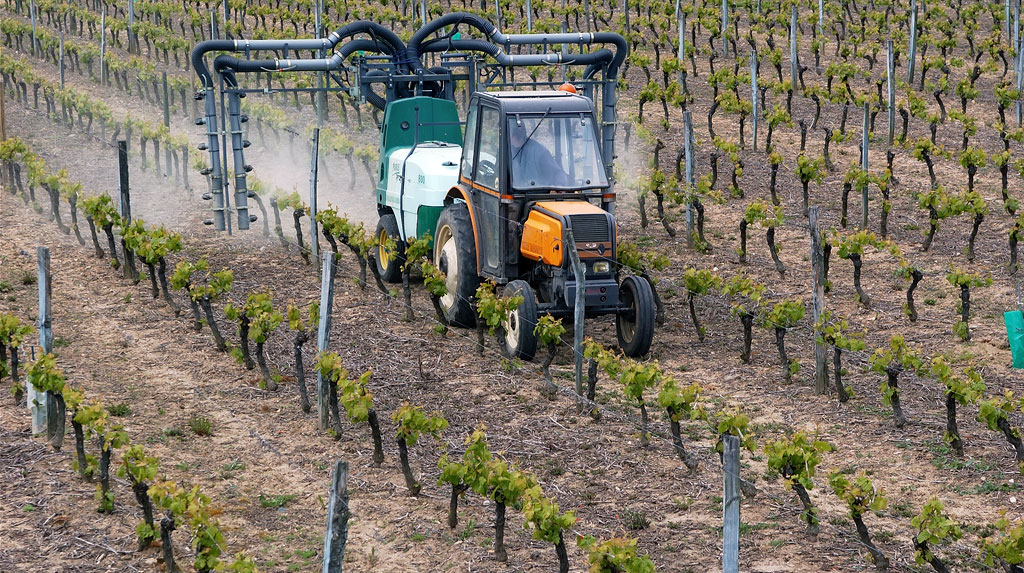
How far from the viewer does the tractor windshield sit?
1136 cm

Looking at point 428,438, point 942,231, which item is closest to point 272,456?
point 428,438

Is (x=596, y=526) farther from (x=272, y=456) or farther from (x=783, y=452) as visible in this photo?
(x=272, y=456)

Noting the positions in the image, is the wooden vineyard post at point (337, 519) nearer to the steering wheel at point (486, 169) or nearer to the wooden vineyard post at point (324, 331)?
the wooden vineyard post at point (324, 331)

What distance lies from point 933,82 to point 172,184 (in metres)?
16.0

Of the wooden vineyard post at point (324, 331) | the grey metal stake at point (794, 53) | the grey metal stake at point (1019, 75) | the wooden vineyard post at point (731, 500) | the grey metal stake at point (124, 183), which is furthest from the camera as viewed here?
the grey metal stake at point (794, 53)

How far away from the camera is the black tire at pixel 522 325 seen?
10.9 m

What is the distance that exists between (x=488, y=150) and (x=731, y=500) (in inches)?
241

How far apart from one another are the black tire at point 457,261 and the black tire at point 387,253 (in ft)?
4.32

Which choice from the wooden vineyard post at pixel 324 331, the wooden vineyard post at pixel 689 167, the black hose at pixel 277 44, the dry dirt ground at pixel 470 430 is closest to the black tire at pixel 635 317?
Result: the dry dirt ground at pixel 470 430

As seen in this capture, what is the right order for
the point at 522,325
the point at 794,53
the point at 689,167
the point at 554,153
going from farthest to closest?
the point at 794,53 → the point at 689,167 → the point at 554,153 → the point at 522,325

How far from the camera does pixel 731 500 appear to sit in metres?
6.33

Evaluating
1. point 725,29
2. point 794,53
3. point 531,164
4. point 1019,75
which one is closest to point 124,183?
point 531,164

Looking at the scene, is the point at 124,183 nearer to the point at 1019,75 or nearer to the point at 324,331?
the point at 324,331

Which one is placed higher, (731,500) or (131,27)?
(131,27)
